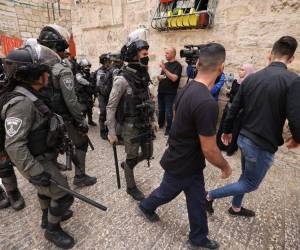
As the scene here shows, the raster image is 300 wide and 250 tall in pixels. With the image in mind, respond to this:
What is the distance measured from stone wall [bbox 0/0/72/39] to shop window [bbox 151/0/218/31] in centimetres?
898

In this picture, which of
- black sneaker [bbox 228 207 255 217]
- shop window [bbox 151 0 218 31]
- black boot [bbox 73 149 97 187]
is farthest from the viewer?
shop window [bbox 151 0 218 31]

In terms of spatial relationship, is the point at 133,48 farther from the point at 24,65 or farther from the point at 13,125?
the point at 13,125

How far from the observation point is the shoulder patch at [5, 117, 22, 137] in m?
1.58

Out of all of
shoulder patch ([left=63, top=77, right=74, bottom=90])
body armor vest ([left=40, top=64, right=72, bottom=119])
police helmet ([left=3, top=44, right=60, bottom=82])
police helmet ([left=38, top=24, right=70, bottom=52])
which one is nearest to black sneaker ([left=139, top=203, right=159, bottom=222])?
body armor vest ([left=40, top=64, right=72, bottom=119])

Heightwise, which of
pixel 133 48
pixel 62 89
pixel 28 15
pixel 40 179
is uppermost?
pixel 28 15

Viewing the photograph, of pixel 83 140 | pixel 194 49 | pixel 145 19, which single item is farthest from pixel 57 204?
pixel 145 19

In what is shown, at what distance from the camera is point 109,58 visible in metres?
4.96

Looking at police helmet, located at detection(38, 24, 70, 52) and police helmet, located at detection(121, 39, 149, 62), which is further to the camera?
police helmet, located at detection(38, 24, 70, 52)

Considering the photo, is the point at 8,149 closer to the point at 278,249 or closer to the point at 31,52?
the point at 31,52

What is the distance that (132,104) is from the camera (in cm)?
246

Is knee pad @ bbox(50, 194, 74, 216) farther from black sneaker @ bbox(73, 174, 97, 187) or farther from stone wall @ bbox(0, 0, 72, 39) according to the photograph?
stone wall @ bbox(0, 0, 72, 39)

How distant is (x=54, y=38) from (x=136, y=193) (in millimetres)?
2130

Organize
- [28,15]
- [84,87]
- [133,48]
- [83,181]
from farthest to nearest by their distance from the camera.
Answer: [28,15] < [84,87] < [83,181] < [133,48]

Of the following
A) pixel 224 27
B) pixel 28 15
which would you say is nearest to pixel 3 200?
pixel 224 27
